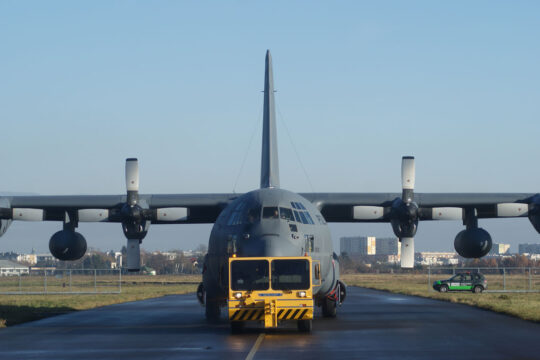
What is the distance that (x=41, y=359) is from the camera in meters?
15.1

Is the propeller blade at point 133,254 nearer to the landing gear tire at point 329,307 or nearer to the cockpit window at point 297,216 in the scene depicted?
the landing gear tire at point 329,307

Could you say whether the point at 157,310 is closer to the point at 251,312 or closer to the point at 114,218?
the point at 114,218

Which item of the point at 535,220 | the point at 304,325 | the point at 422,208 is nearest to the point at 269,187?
the point at 422,208

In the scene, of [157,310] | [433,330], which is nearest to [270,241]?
[433,330]

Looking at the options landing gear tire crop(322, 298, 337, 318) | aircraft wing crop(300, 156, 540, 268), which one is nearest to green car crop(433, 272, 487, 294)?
aircraft wing crop(300, 156, 540, 268)

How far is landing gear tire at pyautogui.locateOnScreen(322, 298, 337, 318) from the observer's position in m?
25.6

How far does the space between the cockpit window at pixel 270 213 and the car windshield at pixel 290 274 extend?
5.27ft

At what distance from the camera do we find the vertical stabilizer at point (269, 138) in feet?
94.8

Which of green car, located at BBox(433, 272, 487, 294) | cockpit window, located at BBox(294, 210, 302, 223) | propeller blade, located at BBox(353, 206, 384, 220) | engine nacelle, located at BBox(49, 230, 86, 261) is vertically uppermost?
propeller blade, located at BBox(353, 206, 384, 220)

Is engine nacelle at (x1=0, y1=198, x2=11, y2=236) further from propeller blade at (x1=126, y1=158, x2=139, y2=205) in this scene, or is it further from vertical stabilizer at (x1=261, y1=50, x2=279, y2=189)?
vertical stabilizer at (x1=261, y1=50, x2=279, y2=189)

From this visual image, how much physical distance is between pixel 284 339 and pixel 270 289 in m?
1.67

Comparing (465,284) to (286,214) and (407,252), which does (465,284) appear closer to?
(407,252)

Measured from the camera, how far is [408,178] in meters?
29.7

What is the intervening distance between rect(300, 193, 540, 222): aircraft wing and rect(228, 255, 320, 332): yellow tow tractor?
1027 centimetres
